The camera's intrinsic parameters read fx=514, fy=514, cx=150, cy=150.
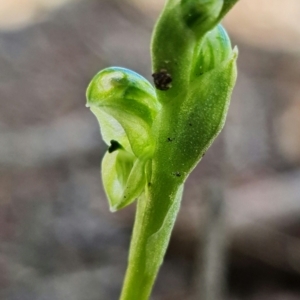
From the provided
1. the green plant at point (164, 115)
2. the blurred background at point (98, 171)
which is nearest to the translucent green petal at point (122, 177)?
the green plant at point (164, 115)

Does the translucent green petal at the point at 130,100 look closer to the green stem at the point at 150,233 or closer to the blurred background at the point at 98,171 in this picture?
the green stem at the point at 150,233

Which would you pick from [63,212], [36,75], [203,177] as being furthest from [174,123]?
[36,75]

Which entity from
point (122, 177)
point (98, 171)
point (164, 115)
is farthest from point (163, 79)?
point (98, 171)

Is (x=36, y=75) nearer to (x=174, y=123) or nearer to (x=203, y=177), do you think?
(x=203, y=177)

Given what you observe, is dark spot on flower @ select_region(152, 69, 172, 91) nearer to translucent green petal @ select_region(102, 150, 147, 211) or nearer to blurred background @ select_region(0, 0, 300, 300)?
translucent green petal @ select_region(102, 150, 147, 211)

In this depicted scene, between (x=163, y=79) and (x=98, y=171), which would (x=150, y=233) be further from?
(x=98, y=171)

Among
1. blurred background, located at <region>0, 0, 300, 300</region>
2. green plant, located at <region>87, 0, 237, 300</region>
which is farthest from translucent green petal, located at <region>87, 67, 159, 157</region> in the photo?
blurred background, located at <region>0, 0, 300, 300</region>
